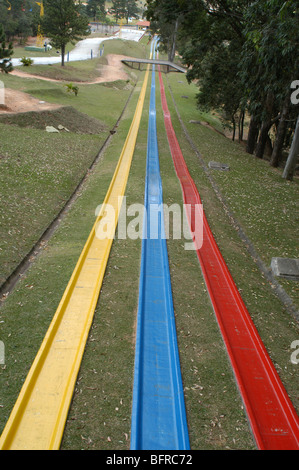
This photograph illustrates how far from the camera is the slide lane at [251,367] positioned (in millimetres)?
6293

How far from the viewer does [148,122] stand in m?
30.2

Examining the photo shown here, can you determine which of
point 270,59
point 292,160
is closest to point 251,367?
point 292,160

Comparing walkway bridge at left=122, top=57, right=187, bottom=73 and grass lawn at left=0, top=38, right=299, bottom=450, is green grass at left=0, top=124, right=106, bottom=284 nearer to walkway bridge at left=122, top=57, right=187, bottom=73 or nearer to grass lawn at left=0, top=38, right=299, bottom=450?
grass lawn at left=0, top=38, right=299, bottom=450

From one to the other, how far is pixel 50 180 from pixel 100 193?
8.51 ft

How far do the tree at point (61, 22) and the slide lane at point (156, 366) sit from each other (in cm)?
4172

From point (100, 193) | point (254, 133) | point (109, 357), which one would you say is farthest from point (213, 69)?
point (109, 357)

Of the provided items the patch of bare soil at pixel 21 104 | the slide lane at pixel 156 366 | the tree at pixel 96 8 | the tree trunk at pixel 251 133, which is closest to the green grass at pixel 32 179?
the patch of bare soil at pixel 21 104

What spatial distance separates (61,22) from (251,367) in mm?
48173

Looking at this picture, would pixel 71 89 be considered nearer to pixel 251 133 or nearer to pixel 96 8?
pixel 251 133

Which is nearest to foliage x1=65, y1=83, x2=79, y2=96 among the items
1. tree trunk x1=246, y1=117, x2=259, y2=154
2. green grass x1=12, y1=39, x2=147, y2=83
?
green grass x1=12, y1=39, x2=147, y2=83

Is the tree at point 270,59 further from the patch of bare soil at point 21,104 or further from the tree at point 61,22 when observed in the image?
the tree at point 61,22

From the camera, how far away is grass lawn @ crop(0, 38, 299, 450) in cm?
634
